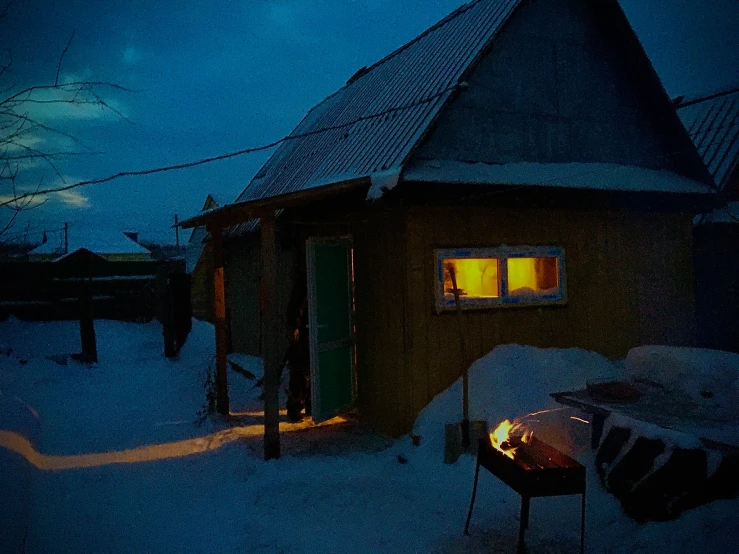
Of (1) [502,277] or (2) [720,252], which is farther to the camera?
(2) [720,252]

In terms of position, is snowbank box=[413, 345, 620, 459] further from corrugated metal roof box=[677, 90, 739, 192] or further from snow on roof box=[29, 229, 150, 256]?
snow on roof box=[29, 229, 150, 256]

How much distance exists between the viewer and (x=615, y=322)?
8.27 metres

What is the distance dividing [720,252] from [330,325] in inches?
344

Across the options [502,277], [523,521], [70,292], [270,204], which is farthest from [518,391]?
[70,292]

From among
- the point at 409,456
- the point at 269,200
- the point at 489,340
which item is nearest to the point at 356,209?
the point at 269,200

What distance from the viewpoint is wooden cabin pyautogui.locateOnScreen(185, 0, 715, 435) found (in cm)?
678

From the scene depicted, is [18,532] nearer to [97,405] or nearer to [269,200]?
[269,200]

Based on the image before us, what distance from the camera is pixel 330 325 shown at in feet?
24.6

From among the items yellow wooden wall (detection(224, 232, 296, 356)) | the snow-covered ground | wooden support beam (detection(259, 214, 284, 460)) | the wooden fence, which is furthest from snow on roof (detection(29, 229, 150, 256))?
wooden support beam (detection(259, 214, 284, 460))

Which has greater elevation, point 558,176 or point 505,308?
point 558,176

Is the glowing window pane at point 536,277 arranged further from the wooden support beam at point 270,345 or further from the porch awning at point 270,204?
the wooden support beam at point 270,345

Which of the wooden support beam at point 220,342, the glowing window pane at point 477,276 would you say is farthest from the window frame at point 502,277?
the glowing window pane at point 477,276

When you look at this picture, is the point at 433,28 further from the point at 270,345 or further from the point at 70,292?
the point at 70,292

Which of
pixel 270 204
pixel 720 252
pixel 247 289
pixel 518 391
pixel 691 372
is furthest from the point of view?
pixel 247 289
